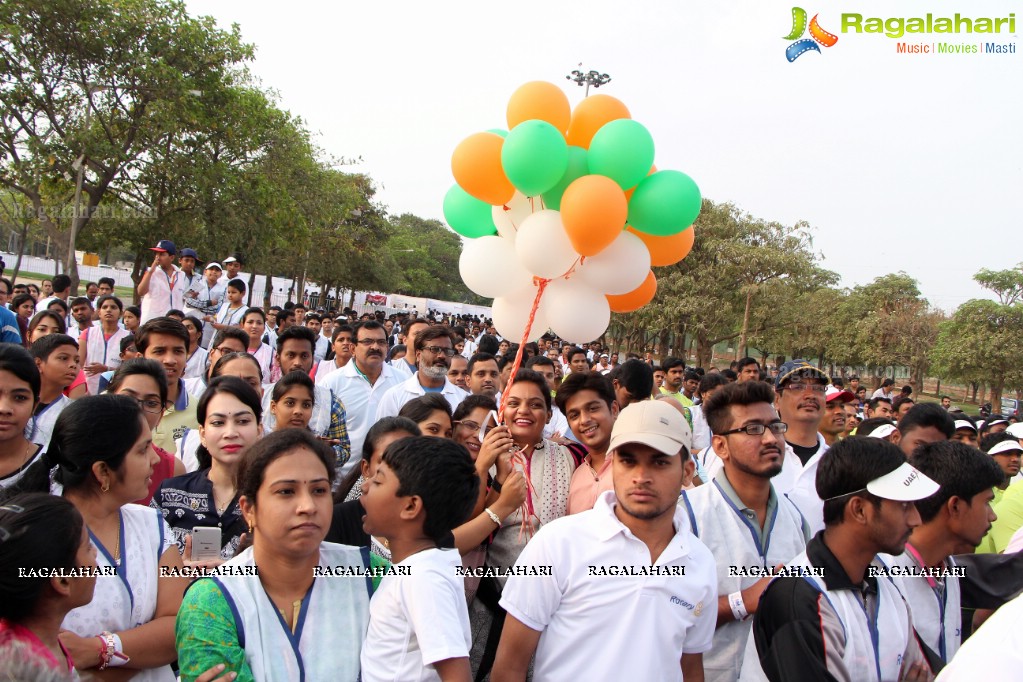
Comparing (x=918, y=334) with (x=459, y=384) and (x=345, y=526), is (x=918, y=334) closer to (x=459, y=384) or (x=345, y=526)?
(x=459, y=384)

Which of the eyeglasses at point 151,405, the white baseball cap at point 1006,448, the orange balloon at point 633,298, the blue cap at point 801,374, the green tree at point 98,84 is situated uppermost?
the green tree at point 98,84

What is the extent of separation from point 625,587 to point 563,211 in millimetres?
1692

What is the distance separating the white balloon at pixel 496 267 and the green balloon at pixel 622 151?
636mm

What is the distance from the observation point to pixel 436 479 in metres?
2.13

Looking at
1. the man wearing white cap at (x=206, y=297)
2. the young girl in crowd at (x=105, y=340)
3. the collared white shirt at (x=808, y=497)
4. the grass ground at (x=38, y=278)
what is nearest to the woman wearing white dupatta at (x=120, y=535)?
the collared white shirt at (x=808, y=497)

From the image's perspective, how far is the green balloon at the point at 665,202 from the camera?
3277 mm

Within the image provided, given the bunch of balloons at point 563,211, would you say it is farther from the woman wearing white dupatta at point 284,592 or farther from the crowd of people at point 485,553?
the woman wearing white dupatta at point 284,592

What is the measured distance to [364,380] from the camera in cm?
532

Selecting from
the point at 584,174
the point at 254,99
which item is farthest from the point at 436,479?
the point at 254,99

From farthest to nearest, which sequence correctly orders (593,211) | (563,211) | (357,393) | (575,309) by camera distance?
1. (357,393)
2. (575,309)
3. (563,211)
4. (593,211)

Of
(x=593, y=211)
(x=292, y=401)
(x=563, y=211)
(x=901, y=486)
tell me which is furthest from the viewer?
(x=292, y=401)

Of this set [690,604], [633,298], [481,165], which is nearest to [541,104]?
[481,165]

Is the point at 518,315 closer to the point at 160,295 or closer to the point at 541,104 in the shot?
the point at 541,104

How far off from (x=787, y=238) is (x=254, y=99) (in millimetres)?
19285
